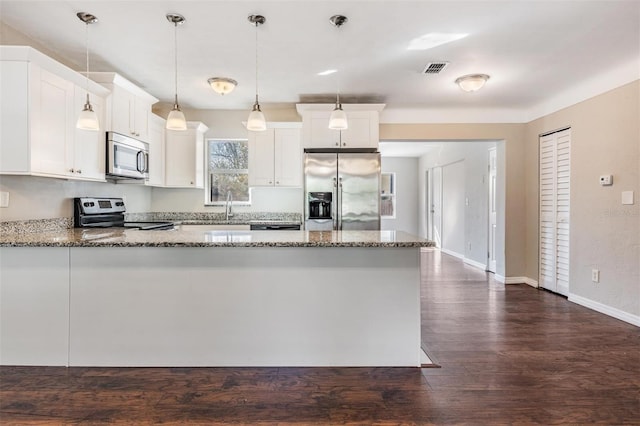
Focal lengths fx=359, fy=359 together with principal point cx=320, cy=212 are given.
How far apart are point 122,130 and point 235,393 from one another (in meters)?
2.81

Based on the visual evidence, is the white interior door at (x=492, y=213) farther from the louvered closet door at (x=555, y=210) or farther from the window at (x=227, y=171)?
the window at (x=227, y=171)

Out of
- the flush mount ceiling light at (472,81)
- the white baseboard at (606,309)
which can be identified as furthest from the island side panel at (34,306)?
the white baseboard at (606,309)

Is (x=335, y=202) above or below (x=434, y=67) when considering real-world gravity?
below

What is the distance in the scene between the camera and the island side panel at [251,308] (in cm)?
236

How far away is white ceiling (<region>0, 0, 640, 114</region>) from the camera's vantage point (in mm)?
2424

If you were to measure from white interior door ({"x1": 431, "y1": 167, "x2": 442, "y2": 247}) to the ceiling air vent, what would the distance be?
183 inches

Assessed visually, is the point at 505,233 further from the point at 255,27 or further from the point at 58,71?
the point at 58,71

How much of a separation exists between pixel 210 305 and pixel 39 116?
1.83 m

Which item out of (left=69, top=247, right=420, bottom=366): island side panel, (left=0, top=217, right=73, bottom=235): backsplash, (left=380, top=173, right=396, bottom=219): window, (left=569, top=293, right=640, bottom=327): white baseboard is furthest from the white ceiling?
(left=380, top=173, right=396, bottom=219): window

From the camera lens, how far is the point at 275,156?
15.1ft

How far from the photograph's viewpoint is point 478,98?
4.35m

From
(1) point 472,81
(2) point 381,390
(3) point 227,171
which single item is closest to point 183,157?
(3) point 227,171

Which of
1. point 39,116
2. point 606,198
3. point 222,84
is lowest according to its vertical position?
point 606,198

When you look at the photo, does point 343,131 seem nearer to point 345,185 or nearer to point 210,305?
point 345,185
